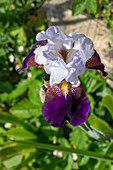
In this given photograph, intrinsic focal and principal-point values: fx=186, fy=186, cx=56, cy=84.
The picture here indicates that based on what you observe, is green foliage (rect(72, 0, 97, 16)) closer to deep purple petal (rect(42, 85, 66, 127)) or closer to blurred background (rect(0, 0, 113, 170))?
blurred background (rect(0, 0, 113, 170))

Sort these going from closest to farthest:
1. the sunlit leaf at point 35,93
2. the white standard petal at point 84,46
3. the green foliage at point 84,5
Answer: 1. the white standard petal at point 84,46
2. the green foliage at point 84,5
3. the sunlit leaf at point 35,93

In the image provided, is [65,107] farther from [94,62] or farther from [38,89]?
[38,89]

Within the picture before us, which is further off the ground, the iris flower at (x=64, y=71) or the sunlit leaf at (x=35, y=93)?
the iris flower at (x=64, y=71)

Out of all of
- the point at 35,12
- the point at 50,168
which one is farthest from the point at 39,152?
the point at 35,12

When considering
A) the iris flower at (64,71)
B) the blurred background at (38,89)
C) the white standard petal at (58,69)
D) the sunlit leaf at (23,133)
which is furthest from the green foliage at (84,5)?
the sunlit leaf at (23,133)

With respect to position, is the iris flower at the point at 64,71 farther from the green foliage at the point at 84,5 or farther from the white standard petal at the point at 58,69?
the green foliage at the point at 84,5

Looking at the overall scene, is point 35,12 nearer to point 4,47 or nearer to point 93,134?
point 4,47

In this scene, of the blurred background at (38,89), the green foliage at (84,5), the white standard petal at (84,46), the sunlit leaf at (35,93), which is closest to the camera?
the white standard petal at (84,46)
